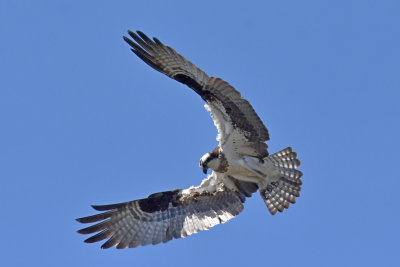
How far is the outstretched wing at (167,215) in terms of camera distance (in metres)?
16.2

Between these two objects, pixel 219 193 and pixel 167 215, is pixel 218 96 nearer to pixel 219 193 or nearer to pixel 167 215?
pixel 219 193

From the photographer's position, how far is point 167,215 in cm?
1650

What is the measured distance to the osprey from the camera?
51.5ft

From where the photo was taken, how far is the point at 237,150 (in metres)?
15.9

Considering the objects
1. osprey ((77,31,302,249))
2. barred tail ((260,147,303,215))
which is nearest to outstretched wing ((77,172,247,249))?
osprey ((77,31,302,249))

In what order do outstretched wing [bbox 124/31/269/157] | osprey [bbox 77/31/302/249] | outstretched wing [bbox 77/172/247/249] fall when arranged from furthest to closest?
outstretched wing [bbox 77/172/247/249]
osprey [bbox 77/31/302/249]
outstretched wing [bbox 124/31/269/157]

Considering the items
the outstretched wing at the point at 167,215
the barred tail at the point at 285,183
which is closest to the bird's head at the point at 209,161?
the outstretched wing at the point at 167,215

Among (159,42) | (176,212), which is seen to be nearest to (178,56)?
(159,42)

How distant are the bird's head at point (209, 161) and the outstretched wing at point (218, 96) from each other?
0.23 metres

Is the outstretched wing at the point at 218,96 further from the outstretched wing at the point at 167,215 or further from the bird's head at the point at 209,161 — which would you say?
the outstretched wing at the point at 167,215

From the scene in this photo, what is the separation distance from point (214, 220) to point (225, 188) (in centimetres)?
56

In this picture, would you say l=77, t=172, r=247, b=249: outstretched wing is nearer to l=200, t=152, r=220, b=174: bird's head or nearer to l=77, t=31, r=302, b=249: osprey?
l=77, t=31, r=302, b=249: osprey

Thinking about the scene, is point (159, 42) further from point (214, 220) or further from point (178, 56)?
point (214, 220)

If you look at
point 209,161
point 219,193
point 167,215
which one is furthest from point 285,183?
point 167,215
